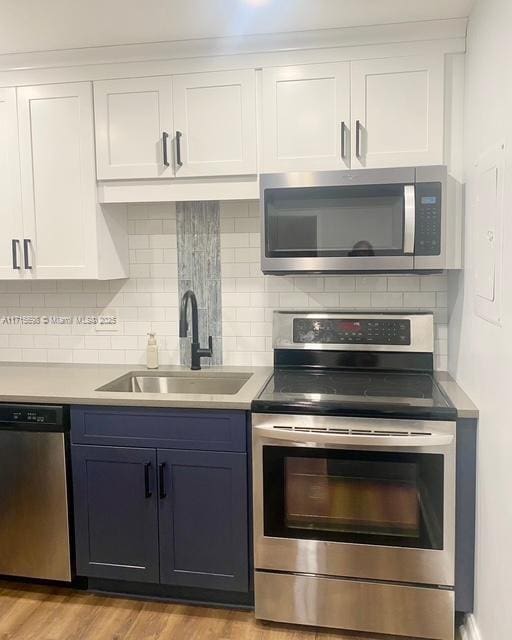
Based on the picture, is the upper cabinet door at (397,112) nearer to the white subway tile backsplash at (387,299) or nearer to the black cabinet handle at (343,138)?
the black cabinet handle at (343,138)

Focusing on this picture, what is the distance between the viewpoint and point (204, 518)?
246cm

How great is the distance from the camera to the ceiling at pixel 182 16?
88.0 inches

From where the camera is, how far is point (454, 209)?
2441 mm

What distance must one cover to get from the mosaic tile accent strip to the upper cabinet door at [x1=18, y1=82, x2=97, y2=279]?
46 cm

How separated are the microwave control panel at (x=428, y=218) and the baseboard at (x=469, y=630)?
138 cm

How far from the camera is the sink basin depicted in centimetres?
292

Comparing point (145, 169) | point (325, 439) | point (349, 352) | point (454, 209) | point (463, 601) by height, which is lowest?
point (463, 601)

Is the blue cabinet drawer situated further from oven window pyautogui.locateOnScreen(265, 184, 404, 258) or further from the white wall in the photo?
the white wall

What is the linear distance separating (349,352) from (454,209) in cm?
80

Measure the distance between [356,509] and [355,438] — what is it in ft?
0.99

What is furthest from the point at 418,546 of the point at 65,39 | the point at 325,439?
the point at 65,39

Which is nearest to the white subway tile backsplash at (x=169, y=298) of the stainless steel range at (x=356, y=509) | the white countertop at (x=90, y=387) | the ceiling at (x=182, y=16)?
the white countertop at (x=90, y=387)

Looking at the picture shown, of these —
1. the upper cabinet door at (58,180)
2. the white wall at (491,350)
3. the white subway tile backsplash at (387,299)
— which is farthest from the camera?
the white subway tile backsplash at (387,299)

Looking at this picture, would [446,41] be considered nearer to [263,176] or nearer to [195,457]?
[263,176]
